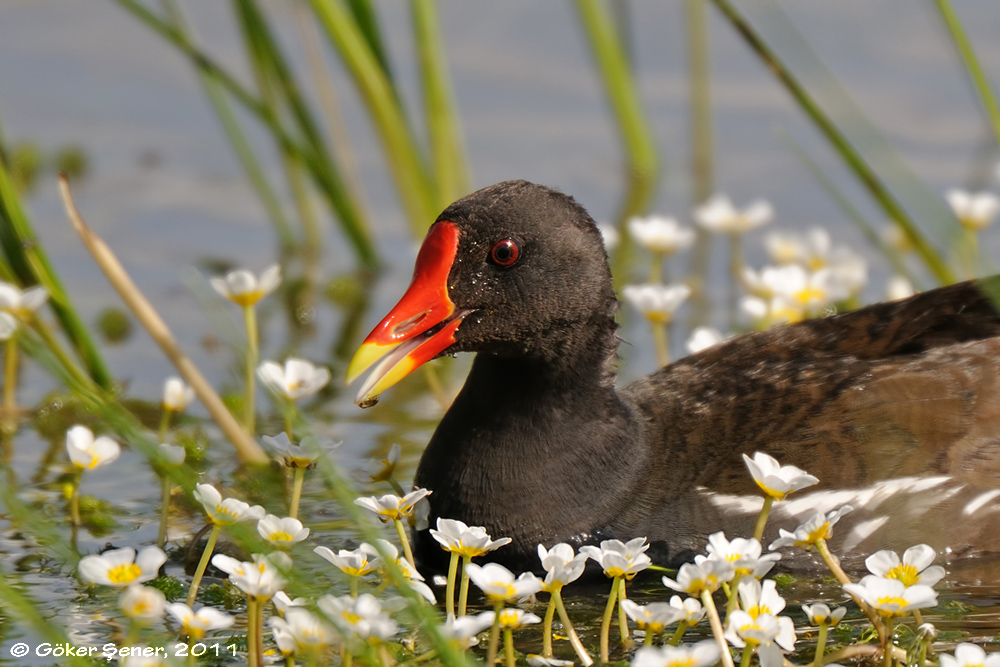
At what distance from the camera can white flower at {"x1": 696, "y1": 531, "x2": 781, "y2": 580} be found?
312cm

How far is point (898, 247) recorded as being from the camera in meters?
7.18

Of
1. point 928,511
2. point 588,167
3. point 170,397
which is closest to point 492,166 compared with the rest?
point 588,167

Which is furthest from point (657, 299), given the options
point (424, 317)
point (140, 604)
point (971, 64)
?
point (140, 604)

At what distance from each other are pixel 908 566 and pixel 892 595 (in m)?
0.21

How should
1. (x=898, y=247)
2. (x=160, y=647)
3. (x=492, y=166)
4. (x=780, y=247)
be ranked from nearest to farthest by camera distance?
(x=160, y=647), (x=780, y=247), (x=898, y=247), (x=492, y=166)

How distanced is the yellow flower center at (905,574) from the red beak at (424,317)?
1.44 m

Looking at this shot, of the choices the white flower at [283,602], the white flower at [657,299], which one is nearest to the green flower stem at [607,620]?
the white flower at [283,602]

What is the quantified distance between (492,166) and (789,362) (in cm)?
400

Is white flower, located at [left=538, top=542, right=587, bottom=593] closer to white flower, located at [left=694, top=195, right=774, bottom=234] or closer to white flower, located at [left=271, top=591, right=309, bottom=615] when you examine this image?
white flower, located at [left=271, top=591, right=309, bottom=615]

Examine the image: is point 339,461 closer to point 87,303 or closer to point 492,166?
point 87,303

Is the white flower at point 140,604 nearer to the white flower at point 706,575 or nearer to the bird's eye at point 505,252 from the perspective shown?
the white flower at point 706,575

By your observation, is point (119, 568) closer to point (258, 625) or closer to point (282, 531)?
point (258, 625)

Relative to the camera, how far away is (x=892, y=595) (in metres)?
3.00

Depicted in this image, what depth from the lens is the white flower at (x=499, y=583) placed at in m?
3.03
